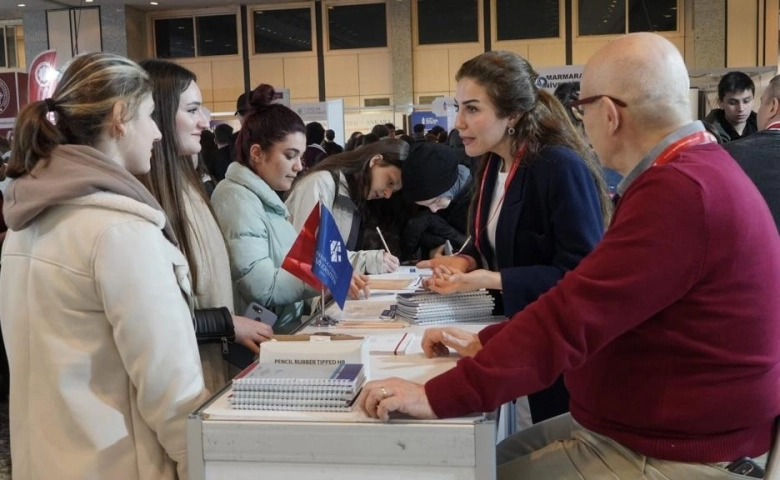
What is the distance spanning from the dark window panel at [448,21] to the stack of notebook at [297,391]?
44.3 feet

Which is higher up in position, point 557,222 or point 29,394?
point 557,222

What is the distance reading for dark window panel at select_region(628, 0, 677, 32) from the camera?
13.6 metres

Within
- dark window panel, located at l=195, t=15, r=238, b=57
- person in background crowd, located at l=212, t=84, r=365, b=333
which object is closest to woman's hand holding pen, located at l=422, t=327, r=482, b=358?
person in background crowd, located at l=212, t=84, r=365, b=333

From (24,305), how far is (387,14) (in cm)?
1358

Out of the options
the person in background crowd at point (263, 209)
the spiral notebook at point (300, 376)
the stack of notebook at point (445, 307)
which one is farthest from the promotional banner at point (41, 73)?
the spiral notebook at point (300, 376)

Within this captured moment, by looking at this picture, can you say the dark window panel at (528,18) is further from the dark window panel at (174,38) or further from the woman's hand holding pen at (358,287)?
the woman's hand holding pen at (358,287)

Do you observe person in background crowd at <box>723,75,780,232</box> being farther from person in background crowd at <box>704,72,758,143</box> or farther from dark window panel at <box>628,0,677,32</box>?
dark window panel at <box>628,0,677,32</box>

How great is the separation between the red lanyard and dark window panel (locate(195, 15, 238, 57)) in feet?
48.1

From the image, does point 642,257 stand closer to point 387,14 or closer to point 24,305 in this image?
point 24,305

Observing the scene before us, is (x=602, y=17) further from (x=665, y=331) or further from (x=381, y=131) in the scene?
(x=665, y=331)

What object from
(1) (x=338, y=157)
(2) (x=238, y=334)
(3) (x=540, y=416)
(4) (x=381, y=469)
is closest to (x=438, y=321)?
(3) (x=540, y=416)

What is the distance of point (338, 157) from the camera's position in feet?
11.6

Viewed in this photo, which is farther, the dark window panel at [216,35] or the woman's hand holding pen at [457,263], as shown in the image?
the dark window panel at [216,35]

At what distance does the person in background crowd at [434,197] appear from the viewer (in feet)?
11.0
